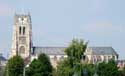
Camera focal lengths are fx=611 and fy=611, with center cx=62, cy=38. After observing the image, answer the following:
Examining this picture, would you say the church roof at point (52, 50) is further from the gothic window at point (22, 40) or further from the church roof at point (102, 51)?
the church roof at point (102, 51)

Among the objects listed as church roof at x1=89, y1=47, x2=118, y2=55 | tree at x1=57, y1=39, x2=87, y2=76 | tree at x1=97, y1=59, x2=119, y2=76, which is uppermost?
tree at x1=57, y1=39, x2=87, y2=76

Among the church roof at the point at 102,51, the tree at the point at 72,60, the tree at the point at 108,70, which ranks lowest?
the church roof at the point at 102,51

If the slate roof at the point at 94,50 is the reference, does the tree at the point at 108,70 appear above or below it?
above

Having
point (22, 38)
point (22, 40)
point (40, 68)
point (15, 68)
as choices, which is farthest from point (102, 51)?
point (15, 68)

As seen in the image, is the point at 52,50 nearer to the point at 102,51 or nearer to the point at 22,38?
the point at 102,51

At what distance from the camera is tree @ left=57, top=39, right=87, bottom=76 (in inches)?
3474

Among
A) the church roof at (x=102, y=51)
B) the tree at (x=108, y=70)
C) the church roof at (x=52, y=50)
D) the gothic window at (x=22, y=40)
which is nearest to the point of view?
the tree at (x=108, y=70)

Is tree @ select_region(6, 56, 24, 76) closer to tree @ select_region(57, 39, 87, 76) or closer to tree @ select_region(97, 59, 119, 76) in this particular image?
tree @ select_region(57, 39, 87, 76)

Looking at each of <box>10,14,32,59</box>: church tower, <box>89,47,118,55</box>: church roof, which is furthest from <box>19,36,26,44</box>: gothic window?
<box>89,47,118,55</box>: church roof

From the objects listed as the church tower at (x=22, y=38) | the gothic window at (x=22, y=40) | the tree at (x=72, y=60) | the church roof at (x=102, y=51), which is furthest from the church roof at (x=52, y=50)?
the tree at (x=72, y=60)

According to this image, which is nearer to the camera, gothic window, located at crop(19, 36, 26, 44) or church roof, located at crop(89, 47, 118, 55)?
gothic window, located at crop(19, 36, 26, 44)

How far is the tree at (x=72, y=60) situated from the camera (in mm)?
88231

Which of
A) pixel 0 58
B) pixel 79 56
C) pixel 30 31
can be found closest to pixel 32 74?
pixel 79 56

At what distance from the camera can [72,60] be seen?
→ 91875 mm
